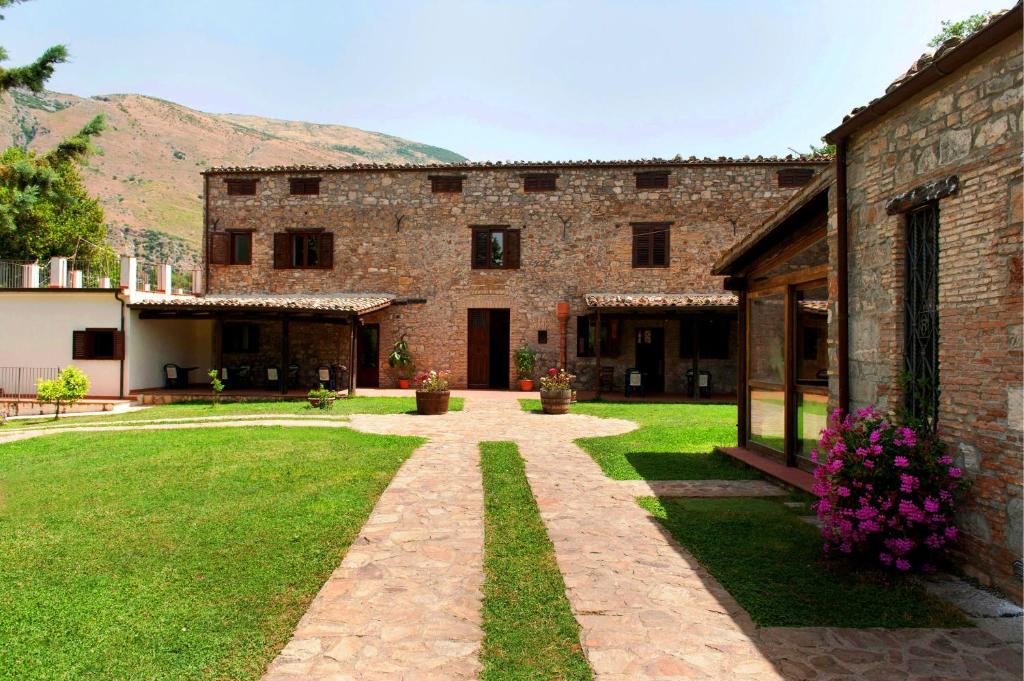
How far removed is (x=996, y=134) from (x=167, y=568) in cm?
600

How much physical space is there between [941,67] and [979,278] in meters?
1.44

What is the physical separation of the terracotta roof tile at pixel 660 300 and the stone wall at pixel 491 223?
0.42 meters

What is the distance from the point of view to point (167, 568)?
161 inches

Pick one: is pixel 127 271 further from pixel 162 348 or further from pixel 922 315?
pixel 922 315

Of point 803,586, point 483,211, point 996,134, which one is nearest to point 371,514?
point 803,586

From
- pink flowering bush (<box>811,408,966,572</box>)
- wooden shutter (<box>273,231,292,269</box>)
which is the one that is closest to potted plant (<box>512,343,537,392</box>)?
wooden shutter (<box>273,231,292,269</box>)

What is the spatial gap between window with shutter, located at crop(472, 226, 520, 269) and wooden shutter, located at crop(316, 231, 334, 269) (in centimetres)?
468

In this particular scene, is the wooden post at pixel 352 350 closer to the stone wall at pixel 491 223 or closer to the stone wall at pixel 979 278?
the stone wall at pixel 491 223

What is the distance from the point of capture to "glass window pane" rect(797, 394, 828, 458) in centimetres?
646

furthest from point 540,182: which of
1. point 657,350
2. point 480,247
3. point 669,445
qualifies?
point 669,445

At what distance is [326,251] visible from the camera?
65.1 feet

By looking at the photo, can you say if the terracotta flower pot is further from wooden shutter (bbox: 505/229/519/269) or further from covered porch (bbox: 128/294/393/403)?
wooden shutter (bbox: 505/229/519/269)

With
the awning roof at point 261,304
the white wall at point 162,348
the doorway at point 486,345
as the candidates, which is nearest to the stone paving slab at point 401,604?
the awning roof at point 261,304

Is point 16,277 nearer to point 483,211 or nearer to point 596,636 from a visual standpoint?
point 483,211
